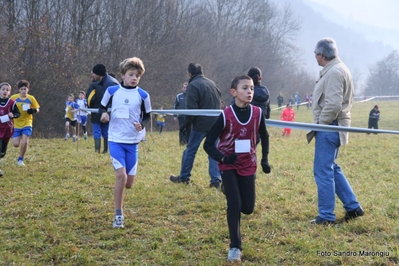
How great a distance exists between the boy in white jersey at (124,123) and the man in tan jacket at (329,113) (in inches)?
86.6

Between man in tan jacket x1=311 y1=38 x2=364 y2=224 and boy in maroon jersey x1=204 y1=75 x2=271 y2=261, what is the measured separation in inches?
50.9

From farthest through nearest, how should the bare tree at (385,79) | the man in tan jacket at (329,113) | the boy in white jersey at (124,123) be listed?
the bare tree at (385,79)
the boy in white jersey at (124,123)
the man in tan jacket at (329,113)

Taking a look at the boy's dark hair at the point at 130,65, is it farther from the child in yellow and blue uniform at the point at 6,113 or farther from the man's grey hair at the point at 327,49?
the child in yellow and blue uniform at the point at 6,113

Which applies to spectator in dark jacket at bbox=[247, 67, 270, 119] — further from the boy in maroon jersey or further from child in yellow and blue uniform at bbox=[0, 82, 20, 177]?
child in yellow and blue uniform at bbox=[0, 82, 20, 177]

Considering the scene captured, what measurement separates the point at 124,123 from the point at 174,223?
1.44 meters

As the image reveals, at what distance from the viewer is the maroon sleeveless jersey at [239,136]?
4.92 metres

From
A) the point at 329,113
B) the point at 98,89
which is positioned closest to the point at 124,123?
the point at 329,113

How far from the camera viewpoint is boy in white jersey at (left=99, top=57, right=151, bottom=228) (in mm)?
6000

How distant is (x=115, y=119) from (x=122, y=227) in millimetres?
1322

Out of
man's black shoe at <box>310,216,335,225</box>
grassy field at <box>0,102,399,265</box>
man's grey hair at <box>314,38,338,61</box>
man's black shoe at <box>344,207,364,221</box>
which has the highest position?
man's grey hair at <box>314,38,338,61</box>

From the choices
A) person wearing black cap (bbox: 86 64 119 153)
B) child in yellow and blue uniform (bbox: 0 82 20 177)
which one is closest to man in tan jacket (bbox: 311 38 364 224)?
person wearing black cap (bbox: 86 64 119 153)

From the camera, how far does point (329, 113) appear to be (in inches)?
233

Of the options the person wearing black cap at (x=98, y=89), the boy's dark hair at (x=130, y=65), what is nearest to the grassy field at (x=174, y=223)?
the person wearing black cap at (x=98, y=89)

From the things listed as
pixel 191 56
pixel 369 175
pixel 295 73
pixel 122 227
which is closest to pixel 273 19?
pixel 295 73
